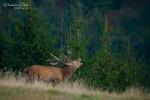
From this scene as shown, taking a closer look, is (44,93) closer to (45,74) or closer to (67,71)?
(45,74)

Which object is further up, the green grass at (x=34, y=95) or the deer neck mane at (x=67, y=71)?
the deer neck mane at (x=67, y=71)

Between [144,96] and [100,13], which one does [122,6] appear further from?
[144,96]

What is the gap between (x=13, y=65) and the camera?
3048cm

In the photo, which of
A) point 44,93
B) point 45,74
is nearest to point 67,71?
point 45,74

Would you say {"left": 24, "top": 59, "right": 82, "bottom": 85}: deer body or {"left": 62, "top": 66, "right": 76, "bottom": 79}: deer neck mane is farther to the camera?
{"left": 62, "top": 66, "right": 76, "bottom": 79}: deer neck mane

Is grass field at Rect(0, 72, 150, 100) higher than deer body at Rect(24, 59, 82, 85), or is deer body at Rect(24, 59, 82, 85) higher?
deer body at Rect(24, 59, 82, 85)

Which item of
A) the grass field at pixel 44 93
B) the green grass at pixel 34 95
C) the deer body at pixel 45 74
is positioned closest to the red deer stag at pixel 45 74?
the deer body at pixel 45 74

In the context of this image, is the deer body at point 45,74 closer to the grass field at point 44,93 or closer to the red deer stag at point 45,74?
the red deer stag at point 45,74

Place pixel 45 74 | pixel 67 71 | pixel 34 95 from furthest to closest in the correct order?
pixel 67 71 < pixel 45 74 < pixel 34 95

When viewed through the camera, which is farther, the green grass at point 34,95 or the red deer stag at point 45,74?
the red deer stag at point 45,74

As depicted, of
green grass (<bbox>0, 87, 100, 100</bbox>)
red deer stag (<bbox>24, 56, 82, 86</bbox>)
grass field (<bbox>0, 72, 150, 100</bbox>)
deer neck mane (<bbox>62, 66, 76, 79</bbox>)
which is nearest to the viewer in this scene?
green grass (<bbox>0, 87, 100, 100</bbox>)

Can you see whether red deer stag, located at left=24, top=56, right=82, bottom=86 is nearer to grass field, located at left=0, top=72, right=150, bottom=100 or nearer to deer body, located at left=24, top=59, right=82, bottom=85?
deer body, located at left=24, top=59, right=82, bottom=85

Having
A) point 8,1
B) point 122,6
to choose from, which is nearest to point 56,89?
point 8,1

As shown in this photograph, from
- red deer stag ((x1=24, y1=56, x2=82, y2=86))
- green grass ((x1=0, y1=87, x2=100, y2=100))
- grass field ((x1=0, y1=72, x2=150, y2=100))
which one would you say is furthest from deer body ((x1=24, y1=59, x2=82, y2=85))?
green grass ((x1=0, y1=87, x2=100, y2=100))
